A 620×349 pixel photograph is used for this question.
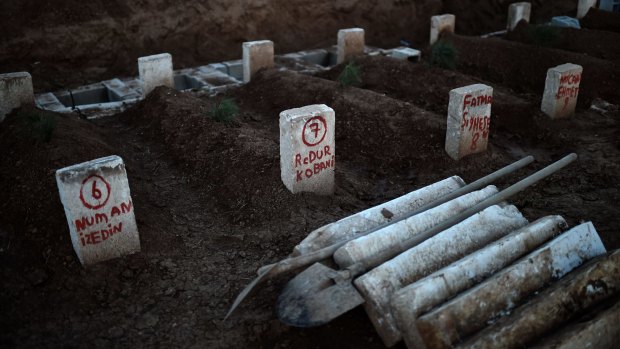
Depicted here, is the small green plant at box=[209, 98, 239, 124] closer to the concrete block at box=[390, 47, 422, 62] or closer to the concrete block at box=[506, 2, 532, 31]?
the concrete block at box=[390, 47, 422, 62]

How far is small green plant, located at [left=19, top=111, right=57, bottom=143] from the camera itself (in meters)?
6.91

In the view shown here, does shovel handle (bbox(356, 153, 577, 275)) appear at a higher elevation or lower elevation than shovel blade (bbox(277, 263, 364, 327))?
higher

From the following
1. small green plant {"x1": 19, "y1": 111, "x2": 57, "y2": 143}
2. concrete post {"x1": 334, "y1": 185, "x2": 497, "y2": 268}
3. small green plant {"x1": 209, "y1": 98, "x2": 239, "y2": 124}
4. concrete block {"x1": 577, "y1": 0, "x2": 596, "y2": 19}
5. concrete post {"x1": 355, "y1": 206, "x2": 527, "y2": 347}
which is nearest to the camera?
concrete post {"x1": 355, "y1": 206, "x2": 527, "y2": 347}

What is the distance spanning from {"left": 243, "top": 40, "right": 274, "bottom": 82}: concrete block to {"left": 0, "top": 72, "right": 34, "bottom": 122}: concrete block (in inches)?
145

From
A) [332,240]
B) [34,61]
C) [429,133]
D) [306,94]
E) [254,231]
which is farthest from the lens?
[34,61]

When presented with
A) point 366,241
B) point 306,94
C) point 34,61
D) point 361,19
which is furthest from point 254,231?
point 361,19

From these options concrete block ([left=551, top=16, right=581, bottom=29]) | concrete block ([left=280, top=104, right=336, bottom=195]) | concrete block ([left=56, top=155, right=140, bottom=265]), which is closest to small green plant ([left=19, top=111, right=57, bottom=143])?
concrete block ([left=56, top=155, right=140, bottom=265])

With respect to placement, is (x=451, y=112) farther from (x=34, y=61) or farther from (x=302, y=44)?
(x=34, y=61)

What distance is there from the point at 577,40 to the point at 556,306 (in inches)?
373

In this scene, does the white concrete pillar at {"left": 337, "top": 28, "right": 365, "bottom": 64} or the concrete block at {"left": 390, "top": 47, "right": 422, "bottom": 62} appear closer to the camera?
the white concrete pillar at {"left": 337, "top": 28, "right": 365, "bottom": 64}

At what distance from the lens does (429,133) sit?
775cm

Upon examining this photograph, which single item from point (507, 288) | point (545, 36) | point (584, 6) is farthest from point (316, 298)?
point (584, 6)

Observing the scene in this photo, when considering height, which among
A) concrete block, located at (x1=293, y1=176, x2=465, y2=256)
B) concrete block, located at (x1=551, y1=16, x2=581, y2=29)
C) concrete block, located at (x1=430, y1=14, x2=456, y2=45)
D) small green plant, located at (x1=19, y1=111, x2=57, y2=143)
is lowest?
concrete block, located at (x1=293, y1=176, x2=465, y2=256)

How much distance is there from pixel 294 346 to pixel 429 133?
426 cm
